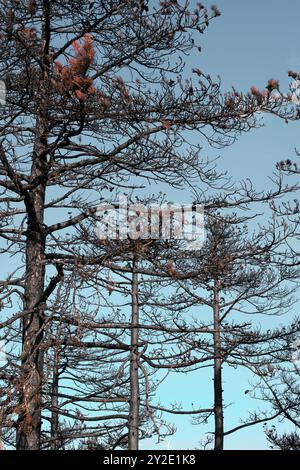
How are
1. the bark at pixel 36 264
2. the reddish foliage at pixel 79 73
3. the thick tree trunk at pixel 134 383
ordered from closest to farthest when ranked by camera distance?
the reddish foliage at pixel 79 73
the bark at pixel 36 264
the thick tree trunk at pixel 134 383

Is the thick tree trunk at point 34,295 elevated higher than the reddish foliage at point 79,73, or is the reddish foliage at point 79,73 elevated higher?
the reddish foliage at point 79,73

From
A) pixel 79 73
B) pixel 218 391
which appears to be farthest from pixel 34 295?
pixel 218 391

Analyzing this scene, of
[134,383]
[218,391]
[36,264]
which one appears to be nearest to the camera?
[36,264]

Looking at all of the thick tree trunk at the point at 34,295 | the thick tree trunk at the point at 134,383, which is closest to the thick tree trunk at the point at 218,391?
the thick tree trunk at the point at 134,383

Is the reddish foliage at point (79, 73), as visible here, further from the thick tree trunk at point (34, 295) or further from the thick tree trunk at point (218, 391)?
the thick tree trunk at point (218, 391)

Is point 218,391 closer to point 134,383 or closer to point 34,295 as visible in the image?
point 134,383

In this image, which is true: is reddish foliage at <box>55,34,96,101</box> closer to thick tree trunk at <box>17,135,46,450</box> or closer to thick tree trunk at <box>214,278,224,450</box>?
thick tree trunk at <box>17,135,46,450</box>

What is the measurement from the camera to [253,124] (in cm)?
804

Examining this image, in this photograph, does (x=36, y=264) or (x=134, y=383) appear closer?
(x=36, y=264)

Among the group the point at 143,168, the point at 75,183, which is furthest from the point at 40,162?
the point at 143,168

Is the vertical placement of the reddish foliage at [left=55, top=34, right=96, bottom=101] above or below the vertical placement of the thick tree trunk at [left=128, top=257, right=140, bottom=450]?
above

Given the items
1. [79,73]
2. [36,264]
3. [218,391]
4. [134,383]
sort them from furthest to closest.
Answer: [218,391], [134,383], [36,264], [79,73]

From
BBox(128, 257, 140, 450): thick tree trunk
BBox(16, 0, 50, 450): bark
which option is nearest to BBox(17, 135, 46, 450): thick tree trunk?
BBox(16, 0, 50, 450): bark

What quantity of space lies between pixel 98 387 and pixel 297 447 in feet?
19.0
